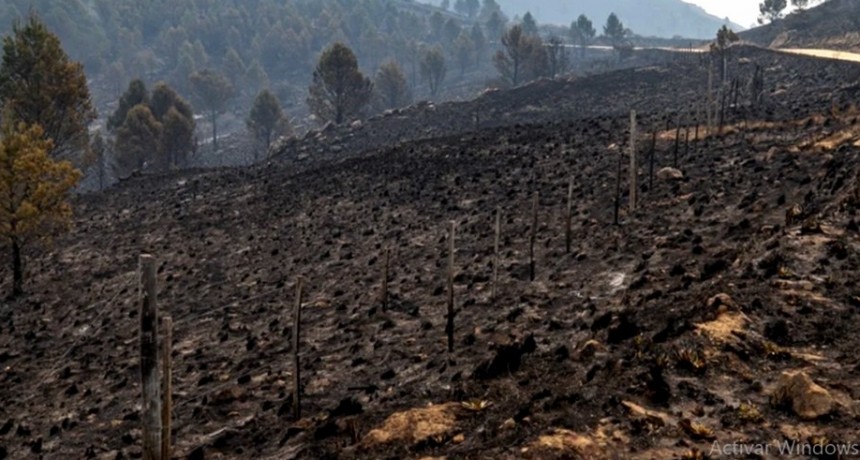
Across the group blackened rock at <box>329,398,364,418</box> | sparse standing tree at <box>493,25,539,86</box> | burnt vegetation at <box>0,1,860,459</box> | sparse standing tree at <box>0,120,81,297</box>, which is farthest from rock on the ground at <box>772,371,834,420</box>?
sparse standing tree at <box>493,25,539,86</box>

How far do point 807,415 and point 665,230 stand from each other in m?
14.8

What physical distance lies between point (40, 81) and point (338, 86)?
36.6 meters

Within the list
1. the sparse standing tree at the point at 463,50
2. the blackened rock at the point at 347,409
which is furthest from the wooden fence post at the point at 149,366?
the sparse standing tree at the point at 463,50

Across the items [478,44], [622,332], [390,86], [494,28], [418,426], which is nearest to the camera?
[418,426]

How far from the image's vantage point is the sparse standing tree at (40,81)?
152ft

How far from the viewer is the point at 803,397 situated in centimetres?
984

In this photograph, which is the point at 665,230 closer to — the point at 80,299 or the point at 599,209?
the point at 599,209

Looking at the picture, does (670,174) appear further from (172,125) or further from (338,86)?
(172,125)

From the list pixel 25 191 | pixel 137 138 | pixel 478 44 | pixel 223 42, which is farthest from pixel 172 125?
pixel 223 42

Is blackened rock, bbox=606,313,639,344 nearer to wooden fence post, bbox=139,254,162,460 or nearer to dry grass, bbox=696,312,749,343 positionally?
dry grass, bbox=696,312,749,343

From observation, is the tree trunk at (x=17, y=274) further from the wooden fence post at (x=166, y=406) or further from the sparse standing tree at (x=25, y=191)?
the wooden fence post at (x=166, y=406)

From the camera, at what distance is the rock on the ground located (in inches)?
380

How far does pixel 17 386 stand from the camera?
67.2 feet

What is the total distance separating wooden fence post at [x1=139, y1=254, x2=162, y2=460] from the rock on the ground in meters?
9.73
